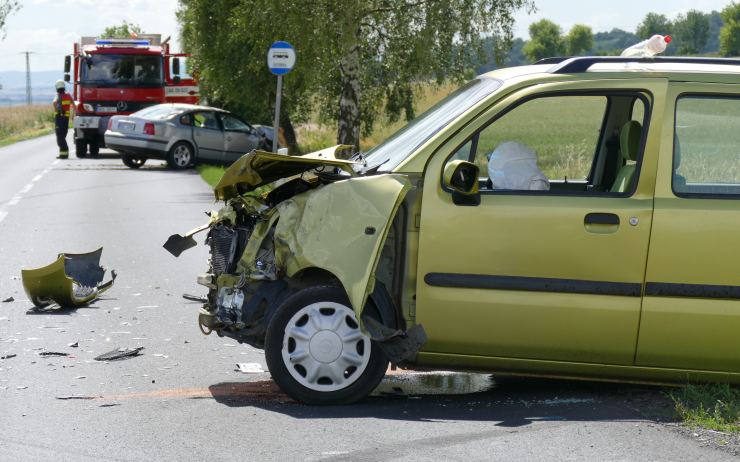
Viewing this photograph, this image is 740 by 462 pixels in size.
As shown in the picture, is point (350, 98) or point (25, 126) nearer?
point (350, 98)

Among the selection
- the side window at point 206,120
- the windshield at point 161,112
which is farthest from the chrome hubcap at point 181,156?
the windshield at point 161,112

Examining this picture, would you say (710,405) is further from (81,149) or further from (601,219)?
(81,149)

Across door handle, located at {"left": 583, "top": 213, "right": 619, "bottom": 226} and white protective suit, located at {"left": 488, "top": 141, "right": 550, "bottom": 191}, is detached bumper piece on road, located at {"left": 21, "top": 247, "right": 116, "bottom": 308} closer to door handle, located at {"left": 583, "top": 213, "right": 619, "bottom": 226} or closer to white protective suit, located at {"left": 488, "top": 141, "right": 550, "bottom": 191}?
white protective suit, located at {"left": 488, "top": 141, "right": 550, "bottom": 191}

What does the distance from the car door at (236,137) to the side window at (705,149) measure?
2172 centimetres

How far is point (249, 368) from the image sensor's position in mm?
7246

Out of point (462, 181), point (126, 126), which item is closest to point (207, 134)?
point (126, 126)

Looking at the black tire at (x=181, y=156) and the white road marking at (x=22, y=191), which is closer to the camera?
the white road marking at (x=22, y=191)

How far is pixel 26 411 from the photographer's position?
241 inches

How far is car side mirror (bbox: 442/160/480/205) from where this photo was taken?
6000mm

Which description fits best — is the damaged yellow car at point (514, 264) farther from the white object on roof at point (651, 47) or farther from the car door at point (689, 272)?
the white object on roof at point (651, 47)

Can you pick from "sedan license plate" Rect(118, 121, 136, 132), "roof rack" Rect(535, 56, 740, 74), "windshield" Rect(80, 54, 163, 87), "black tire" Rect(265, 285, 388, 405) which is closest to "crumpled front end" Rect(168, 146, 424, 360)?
"black tire" Rect(265, 285, 388, 405)

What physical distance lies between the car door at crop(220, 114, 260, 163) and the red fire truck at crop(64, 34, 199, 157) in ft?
15.1

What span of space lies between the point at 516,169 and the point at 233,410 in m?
1.99

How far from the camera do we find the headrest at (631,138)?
6.43m
